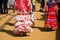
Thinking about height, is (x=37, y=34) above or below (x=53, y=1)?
below

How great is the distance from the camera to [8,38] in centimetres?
1038

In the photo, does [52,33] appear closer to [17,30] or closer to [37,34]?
[37,34]

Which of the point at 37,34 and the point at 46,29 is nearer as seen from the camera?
the point at 37,34

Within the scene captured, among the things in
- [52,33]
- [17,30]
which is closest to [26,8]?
[17,30]

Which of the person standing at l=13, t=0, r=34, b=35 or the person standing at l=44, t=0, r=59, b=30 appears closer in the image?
the person standing at l=13, t=0, r=34, b=35

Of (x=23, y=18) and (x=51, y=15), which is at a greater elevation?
(x=23, y=18)

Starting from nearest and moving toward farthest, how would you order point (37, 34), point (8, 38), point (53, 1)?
point (8, 38)
point (37, 34)
point (53, 1)

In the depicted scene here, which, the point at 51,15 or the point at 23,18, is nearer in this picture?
the point at 23,18

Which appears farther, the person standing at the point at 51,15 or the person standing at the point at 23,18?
the person standing at the point at 51,15

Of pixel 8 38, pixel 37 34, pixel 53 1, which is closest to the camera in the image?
pixel 8 38

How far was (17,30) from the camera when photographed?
35.0 feet

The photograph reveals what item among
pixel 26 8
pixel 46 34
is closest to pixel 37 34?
pixel 46 34

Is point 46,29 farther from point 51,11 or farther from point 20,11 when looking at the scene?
point 20,11

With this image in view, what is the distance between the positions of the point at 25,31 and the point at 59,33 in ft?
5.67
